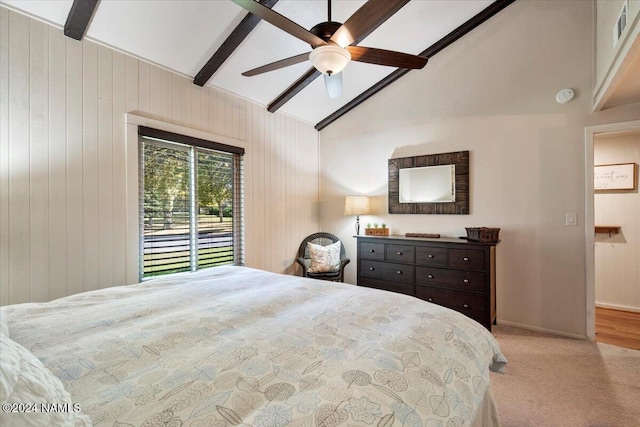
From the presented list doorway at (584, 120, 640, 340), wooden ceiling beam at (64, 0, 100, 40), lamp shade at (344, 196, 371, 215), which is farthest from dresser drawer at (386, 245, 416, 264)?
wooden ceiling beam at (64, 0, 100, 40)

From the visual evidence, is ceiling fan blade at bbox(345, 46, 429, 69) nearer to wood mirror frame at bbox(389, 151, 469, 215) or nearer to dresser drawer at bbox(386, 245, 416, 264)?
wood mirror frame at bbox(389, 151, 469, 215)

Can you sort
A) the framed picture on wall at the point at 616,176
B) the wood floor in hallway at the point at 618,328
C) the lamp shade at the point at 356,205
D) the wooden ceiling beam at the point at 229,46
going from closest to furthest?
the wooden ceiling beam at the point at 229,46, the wood floor in hallway at the point at 618,328, the framed picture on wall at the point at 616,176, the lamp shade at the point at 356,205

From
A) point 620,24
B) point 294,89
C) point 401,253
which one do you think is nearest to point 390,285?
point 401,253

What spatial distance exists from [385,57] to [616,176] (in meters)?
3.80

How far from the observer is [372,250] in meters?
3.57

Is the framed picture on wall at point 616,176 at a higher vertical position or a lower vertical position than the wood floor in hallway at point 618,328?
higher

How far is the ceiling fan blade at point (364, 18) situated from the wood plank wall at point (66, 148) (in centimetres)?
191

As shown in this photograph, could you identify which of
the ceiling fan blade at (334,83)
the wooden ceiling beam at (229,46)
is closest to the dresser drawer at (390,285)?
the ceiling fan blade at (334,83)

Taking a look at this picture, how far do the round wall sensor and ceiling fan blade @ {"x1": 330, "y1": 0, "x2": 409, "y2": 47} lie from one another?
2.27m

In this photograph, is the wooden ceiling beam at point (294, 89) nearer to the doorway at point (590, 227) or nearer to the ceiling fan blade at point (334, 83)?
the ceiling fan blade at point (334, 83)

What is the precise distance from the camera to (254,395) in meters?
0.77

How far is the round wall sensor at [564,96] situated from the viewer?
2800mm

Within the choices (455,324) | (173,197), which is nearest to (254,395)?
(455,324)

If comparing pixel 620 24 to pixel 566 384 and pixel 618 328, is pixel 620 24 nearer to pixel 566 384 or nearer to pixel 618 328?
pixel 566 384
